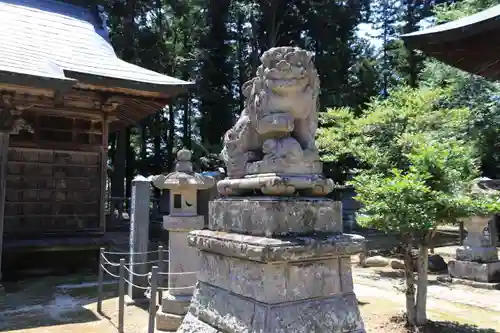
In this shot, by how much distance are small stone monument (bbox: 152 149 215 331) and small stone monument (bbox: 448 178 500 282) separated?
19.7 feet

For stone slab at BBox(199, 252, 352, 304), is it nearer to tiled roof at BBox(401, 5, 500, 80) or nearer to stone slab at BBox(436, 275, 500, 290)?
tiled roof at BBox(401, 5, 500, 80)

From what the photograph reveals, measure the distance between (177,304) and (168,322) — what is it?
25cm

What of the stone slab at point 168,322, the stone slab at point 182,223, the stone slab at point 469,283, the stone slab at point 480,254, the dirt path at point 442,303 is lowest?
the dirt path at point 442,303

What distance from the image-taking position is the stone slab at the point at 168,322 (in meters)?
5.46

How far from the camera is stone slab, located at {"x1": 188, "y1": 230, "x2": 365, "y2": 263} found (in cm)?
232

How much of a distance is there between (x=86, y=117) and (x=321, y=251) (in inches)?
344

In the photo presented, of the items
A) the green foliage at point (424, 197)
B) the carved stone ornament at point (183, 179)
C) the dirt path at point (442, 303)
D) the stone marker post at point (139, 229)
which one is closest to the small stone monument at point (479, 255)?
the dirt path at point (442, 303)

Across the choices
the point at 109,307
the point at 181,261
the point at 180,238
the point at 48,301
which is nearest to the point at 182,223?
the point at 180,238

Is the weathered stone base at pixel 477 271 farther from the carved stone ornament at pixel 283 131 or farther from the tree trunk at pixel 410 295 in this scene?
the carved stone ornament at pixel 283 131

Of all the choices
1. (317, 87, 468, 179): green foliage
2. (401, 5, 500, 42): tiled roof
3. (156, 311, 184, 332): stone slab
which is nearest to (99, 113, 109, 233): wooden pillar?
(156, 311, 184, 332): stone slab

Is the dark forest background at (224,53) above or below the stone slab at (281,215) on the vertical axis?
above

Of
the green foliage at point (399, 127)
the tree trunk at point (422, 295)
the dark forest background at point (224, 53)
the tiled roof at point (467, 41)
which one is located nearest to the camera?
the tiled roof at point (467, 41)

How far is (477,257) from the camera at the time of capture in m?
8.81

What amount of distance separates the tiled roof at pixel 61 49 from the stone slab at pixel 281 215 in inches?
215
